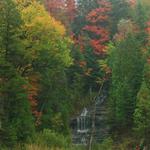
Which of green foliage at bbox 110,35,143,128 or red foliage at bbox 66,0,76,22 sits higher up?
red foliage at bbox 66,0,76,22

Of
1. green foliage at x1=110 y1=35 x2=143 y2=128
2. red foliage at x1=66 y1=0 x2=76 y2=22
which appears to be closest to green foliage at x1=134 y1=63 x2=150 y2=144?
green foliage at x1=110 y1=35 x2=143 y2=128

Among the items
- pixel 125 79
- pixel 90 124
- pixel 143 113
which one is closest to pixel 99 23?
pixel 90 124

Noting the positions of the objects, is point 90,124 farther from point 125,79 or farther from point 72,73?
point 125,79

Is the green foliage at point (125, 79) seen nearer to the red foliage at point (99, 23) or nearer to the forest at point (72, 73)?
the forest at point (72, 73)

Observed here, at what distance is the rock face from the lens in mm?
55156

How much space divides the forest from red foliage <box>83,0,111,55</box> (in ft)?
0.40

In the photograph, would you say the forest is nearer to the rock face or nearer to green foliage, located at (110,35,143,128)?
green foliage, located at (110,35,143,128)

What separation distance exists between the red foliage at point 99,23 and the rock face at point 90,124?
8.45 meters

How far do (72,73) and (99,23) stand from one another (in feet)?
34.7

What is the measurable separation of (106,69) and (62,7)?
10140 mm

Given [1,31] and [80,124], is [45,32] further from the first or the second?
[80,124]

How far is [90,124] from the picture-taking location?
57.7 metres

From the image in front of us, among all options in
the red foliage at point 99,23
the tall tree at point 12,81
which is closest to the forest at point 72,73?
the tall tree at point 12,81

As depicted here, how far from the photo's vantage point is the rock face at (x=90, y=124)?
181ft
